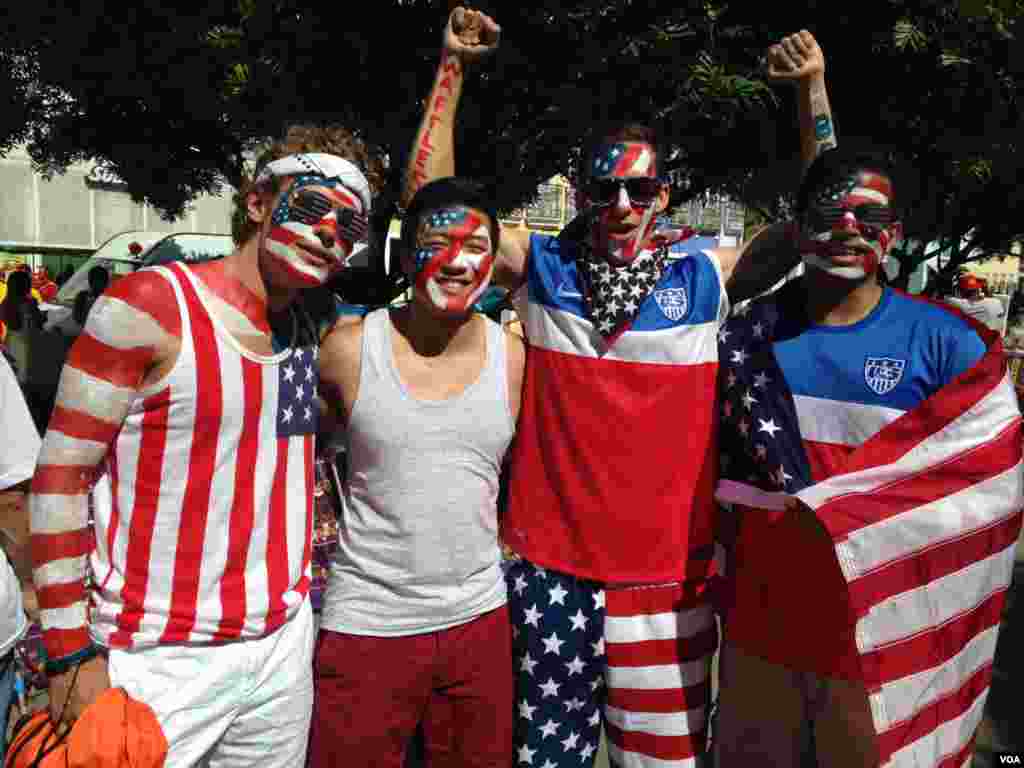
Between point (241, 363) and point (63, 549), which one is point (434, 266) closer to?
point (241, 363)

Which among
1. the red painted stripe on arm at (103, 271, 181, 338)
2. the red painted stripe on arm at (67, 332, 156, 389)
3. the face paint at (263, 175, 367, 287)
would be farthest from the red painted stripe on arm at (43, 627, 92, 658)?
the face paint at (263, 175, 367, 287)

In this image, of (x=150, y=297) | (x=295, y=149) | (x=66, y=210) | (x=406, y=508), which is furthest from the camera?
(x=66, y=210)

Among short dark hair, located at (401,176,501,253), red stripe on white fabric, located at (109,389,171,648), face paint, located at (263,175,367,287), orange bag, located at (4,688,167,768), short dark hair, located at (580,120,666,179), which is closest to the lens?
orange bag, located at (4,688,167,768)

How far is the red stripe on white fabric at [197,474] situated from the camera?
1.92 meters

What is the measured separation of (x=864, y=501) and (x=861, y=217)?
0.75 m

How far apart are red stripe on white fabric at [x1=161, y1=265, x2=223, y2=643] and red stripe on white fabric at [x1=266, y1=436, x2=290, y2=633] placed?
0.53ft

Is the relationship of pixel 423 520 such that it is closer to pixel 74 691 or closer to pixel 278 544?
pixel 278 544

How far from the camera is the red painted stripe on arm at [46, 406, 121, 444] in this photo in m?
1.81

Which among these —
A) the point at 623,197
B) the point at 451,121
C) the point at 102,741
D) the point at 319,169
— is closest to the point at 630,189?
the point at 623,197

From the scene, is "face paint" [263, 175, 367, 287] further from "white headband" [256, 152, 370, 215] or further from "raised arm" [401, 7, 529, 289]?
"raised arm" [401, 7, 529, 289]

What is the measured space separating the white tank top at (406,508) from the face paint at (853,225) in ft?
3.32

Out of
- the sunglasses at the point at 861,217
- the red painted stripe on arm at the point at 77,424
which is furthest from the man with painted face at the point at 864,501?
the red painted stripe on arm at the point at 77,424

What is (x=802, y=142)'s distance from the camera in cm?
264

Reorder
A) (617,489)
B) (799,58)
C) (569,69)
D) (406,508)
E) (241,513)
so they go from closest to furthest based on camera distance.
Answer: (241,513) → (406,508) → (617,489) → (799,58) → (569,69)
